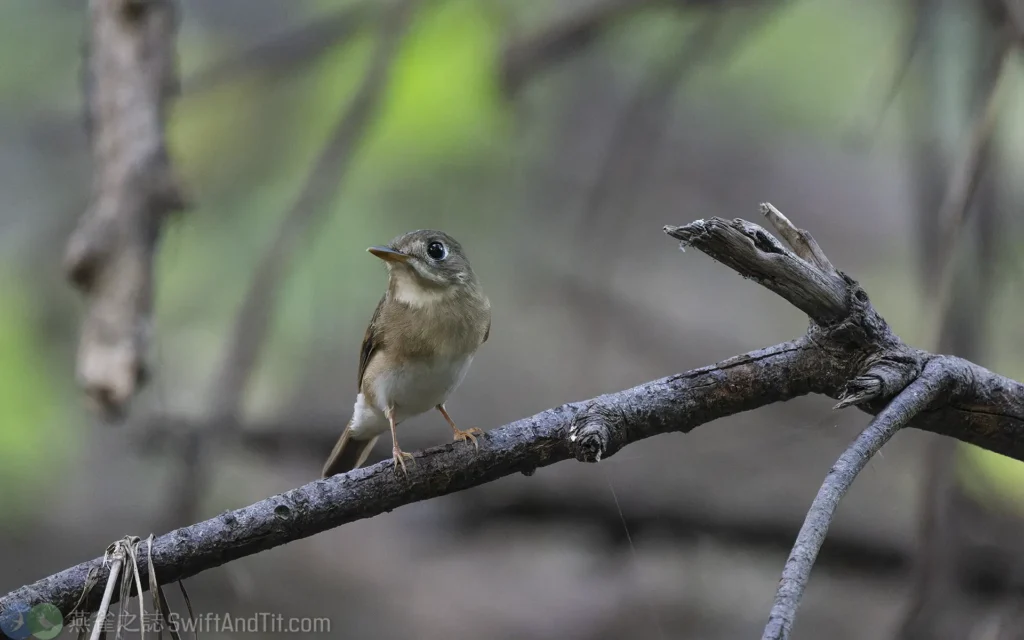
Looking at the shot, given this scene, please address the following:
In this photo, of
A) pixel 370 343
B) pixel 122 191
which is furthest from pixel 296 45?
pixel 370 343

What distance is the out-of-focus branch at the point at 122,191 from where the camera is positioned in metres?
2.46

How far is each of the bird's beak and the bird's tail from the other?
21.0 inches

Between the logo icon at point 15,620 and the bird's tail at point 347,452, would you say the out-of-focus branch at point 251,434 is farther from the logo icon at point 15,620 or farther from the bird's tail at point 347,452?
the logo icon at point 15,620

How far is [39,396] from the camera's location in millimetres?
2721

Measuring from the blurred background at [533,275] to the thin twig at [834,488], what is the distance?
46.8 inches

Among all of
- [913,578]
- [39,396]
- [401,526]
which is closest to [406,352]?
[401,526]

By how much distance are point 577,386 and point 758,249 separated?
5.47ft

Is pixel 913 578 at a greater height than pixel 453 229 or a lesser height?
lesser

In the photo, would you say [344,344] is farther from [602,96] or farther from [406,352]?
[602,96]

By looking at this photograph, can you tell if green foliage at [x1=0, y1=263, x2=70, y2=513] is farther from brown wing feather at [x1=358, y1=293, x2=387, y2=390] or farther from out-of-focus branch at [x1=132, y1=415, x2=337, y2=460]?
brown wing feather at [x1=358, y1=293, x2=387, y2=390]

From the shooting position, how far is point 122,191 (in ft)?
8.32

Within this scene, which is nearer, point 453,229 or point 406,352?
point 406,352

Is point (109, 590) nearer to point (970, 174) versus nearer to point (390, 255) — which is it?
point (390, 255)

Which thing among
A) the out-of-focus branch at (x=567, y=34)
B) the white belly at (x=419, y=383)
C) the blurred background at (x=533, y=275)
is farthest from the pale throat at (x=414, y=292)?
the out-of-focus branch at (x=567, y=34)
